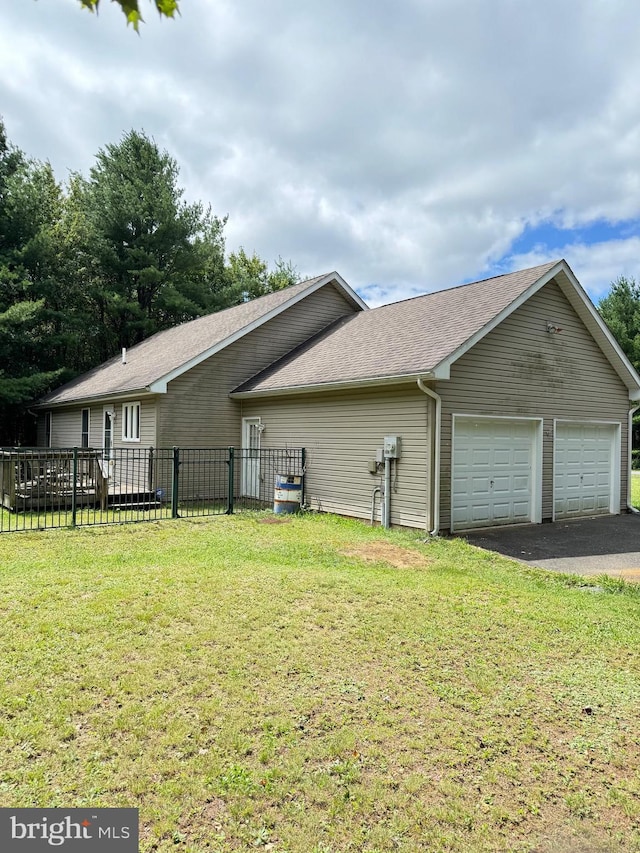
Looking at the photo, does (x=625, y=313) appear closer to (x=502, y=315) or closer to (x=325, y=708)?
(x=502, y=315)

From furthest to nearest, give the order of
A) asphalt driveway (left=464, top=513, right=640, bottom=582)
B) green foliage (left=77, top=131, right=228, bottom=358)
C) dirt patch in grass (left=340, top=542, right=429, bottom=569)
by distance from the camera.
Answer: green foliage (left=77, top=131, right=228, bottom=358), asphalt driveway (left=464, top=513, right=640, bottom=582), dirt patch in grass (left=340, top=542, right=429, bottom=569)

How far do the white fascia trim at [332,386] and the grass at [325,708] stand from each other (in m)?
3.92

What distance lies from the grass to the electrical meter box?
12.0ft

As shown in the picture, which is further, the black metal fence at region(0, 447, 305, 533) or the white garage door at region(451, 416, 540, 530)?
A: the black metal fence at region(0, 447, 305, 533)

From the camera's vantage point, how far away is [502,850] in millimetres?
2314

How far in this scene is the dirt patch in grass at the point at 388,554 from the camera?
24.4 feet

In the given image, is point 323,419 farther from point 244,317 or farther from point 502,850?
point 502,850

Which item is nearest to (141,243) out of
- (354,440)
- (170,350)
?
(170,350)

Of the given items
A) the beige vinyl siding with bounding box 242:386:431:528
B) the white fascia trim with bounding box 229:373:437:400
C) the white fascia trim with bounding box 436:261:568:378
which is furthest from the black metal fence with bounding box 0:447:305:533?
the white fascia trim with bounding box 436:261:568:378

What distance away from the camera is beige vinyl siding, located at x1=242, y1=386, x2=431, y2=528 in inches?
380

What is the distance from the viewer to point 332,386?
10930mm

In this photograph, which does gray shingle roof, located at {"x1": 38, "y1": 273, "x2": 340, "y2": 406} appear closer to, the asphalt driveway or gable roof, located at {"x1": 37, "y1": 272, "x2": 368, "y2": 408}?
gable roof, located at {"x1": 37, "y1": 272, "x2": 368, "y2": 408}

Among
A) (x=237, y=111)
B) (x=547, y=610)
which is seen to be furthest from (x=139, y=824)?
(x=237, y=111)

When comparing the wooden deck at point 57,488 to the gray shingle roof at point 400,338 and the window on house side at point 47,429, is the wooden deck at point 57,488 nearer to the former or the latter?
the gray shingle roof at point 400,338
